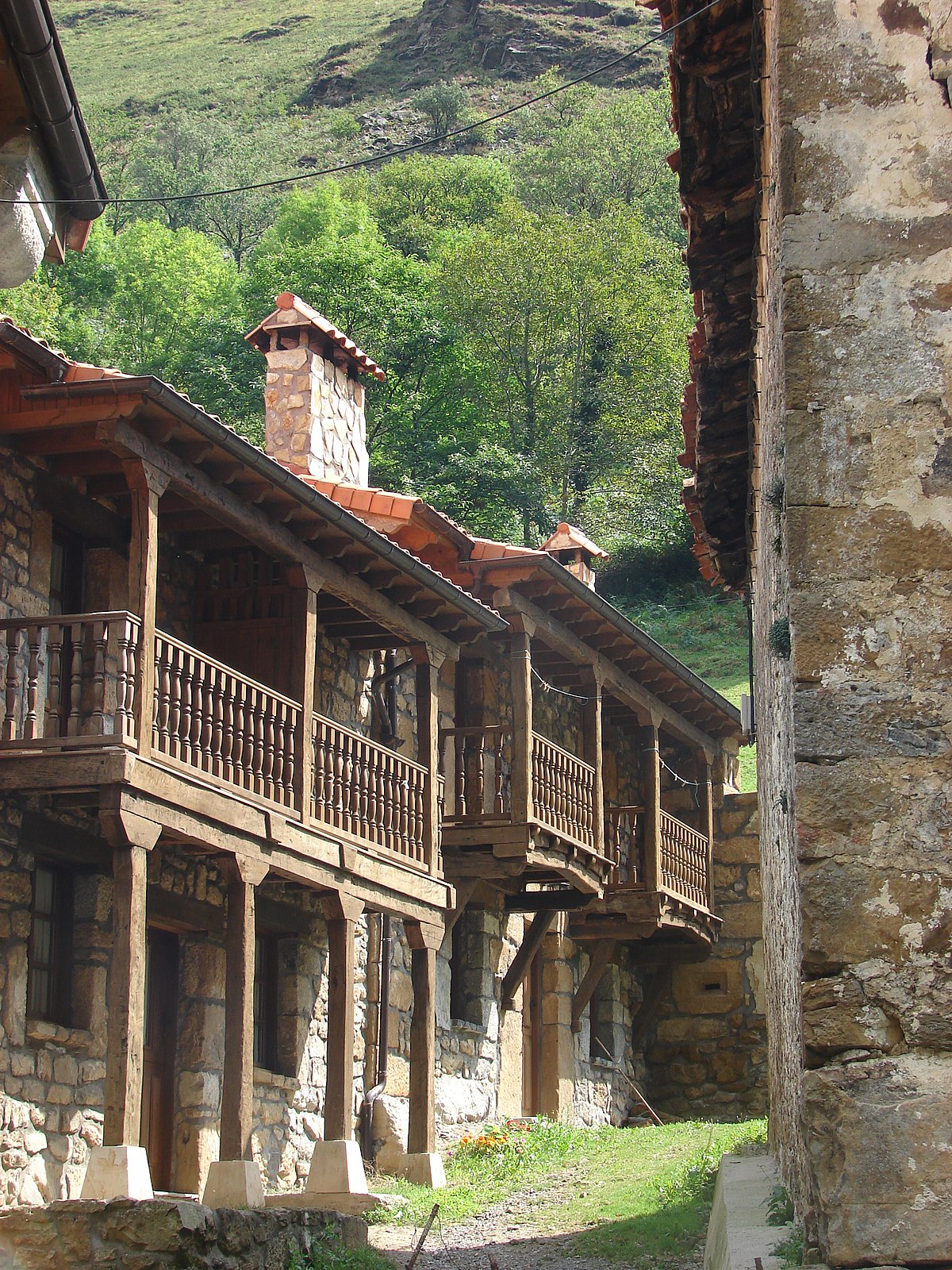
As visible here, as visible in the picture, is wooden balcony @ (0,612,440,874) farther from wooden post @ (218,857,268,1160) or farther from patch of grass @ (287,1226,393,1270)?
patch of grass @ (287,1226,393,1270)

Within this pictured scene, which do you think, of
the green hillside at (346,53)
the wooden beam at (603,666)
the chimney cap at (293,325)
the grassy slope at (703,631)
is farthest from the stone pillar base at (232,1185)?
the green hillside at (346,53)

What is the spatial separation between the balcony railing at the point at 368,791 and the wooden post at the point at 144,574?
8.00 feet

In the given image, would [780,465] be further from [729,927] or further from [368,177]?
[368,177]

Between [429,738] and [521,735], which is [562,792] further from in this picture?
[429,738]

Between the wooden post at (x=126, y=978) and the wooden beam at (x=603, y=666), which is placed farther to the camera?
the wooden beam at (x=603, y=666)

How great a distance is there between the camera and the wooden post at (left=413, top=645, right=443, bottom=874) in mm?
14531

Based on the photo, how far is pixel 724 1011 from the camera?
21.3m

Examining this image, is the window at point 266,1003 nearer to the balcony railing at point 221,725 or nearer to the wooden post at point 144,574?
the balcony railing at point 221,725

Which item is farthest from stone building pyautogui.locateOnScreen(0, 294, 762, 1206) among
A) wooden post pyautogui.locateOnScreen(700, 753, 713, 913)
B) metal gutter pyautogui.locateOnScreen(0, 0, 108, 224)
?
metal gutter pyautogui.locateOnScreen(0, 0, 108, 224)

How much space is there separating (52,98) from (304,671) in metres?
8.14

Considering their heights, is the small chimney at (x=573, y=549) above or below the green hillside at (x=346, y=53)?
below

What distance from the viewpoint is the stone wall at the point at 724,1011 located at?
20875mm

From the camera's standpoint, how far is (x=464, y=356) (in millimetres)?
38750

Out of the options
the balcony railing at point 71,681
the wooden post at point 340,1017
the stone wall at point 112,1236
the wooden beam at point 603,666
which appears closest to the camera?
the stone wall at point 112,1236
